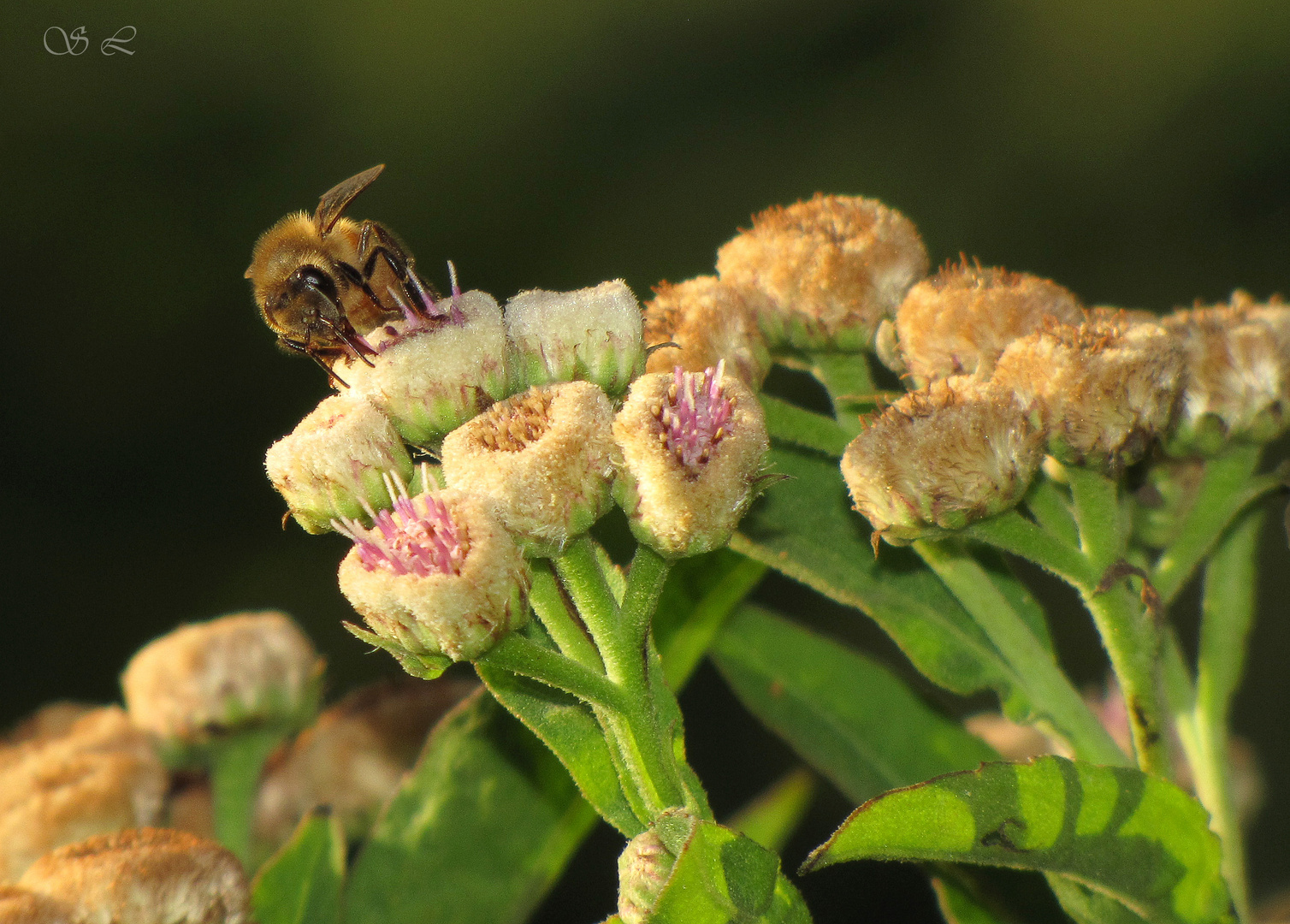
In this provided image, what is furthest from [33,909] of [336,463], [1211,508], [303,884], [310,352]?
[1211,508]

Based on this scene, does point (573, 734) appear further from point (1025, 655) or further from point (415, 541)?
point (1025, 655)

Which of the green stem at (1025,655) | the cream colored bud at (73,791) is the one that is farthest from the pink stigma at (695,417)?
the cream colored bud at (73,791)

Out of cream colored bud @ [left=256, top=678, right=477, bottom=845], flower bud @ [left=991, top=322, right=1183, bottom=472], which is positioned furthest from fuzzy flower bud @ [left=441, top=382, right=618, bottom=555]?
cream colored bud @ [left=256, top=678, right=477, bottom=845]

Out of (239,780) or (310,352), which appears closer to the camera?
(310,352)

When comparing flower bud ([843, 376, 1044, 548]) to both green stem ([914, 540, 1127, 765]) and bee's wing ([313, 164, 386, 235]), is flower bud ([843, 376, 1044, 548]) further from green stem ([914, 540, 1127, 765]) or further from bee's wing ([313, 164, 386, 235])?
bee's wing ([313, 164, 386, 235])

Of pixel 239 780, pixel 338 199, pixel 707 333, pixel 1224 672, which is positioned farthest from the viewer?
pixel 239 780

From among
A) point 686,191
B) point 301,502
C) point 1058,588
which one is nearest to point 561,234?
point 686,191

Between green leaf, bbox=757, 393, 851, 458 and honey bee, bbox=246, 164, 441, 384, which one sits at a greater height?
honey bee, bbox=246, 164, 441, 384
